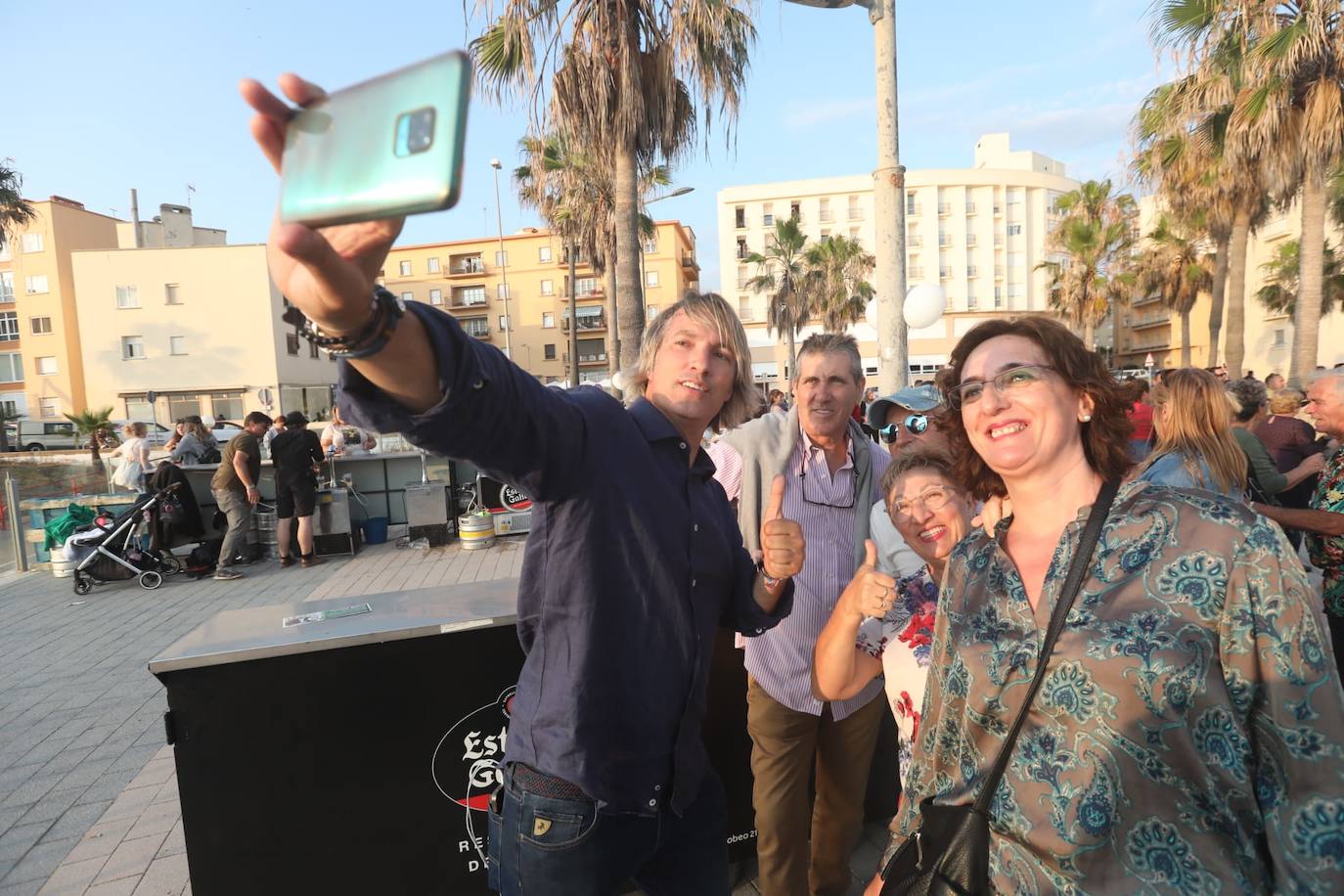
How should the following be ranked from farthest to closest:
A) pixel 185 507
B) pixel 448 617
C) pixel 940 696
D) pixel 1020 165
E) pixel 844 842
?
pixel 1020 165 → pixel 185 507 → pixel 844 842 → pixel 448 617 → pixel 940 696

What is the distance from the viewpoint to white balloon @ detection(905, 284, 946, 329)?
908 cm

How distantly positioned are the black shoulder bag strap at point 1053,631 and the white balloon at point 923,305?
8.10m

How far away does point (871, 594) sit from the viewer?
1.86 m

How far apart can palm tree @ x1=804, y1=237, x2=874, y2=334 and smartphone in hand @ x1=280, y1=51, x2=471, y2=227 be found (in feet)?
132

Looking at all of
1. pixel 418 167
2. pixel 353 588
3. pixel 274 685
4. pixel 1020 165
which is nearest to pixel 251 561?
pixel 353 588

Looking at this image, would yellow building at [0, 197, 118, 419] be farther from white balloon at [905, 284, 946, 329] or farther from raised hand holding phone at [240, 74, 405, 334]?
raised hand holding phone at [240, 74, 405, 334]

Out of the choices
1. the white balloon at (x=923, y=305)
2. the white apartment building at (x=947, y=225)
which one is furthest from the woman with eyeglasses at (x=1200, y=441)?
the white apartment building at (x=947, y=225)

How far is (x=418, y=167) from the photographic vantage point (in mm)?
695

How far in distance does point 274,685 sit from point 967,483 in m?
2.40

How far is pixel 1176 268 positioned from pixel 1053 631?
36.3 metres

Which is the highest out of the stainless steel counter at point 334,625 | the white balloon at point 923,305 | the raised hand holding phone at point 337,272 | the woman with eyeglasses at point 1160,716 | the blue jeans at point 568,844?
the white balloon at point 923,305

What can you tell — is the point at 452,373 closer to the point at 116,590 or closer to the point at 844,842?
the point at 844,842

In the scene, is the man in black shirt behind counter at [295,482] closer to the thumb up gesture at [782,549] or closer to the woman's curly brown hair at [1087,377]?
the thumb up gesture at [782,549]

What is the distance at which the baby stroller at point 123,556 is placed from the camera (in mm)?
8867
